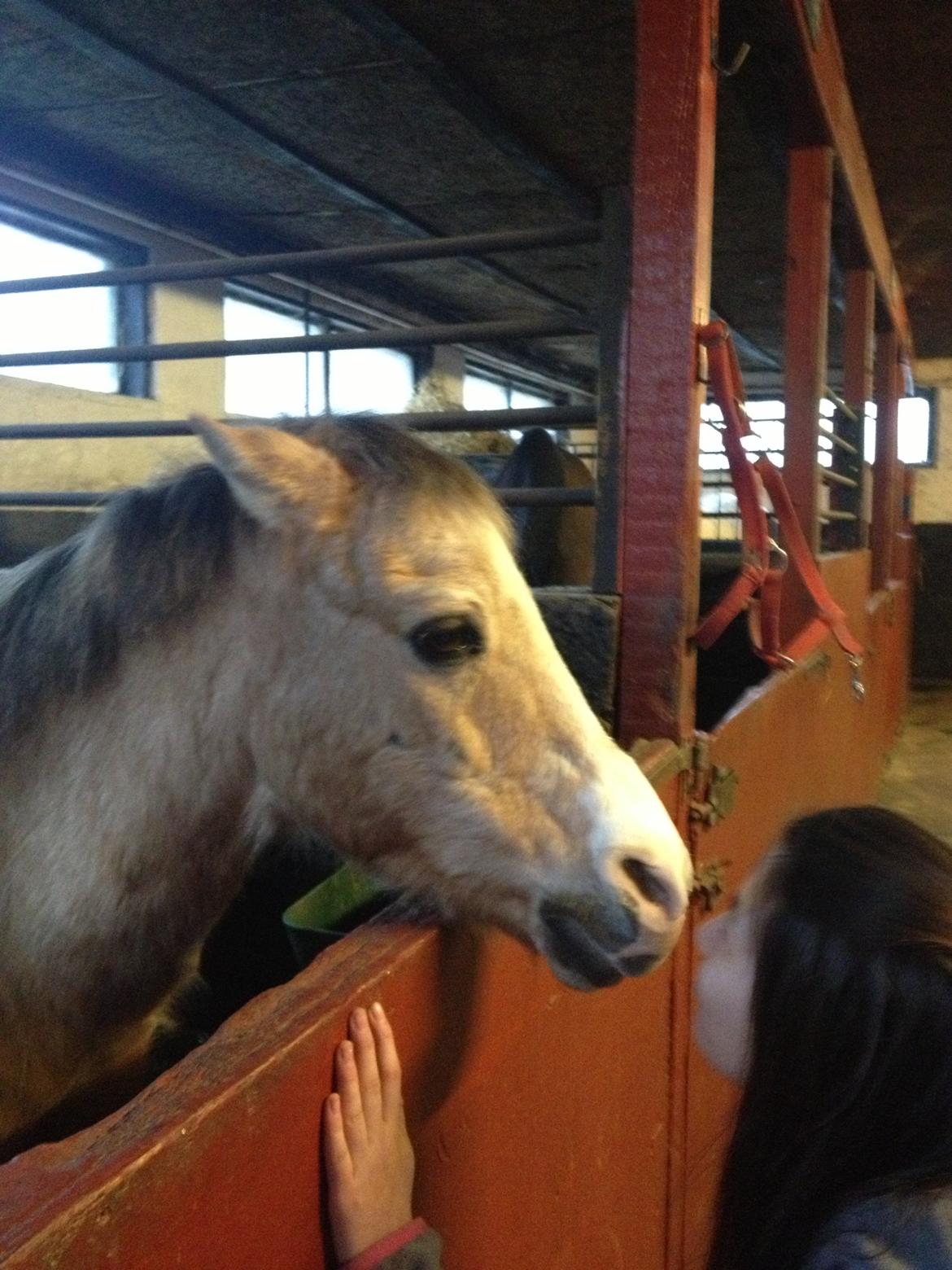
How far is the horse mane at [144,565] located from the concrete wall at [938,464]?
10686mm

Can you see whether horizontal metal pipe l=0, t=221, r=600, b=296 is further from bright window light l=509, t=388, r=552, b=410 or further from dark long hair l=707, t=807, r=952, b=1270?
bright window light l=509, t=388, r=552, b=410

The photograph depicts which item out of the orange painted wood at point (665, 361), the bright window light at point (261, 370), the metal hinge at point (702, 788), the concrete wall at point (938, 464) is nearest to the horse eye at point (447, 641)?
the metal hinge at point (702, 788)

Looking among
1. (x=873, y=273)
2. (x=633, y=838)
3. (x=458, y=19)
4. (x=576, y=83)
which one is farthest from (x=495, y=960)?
(x=873, y=273)

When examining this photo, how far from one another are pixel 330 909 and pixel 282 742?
417mm

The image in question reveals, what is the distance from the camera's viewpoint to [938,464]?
1089cm

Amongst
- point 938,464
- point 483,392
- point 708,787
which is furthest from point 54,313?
point 938,464

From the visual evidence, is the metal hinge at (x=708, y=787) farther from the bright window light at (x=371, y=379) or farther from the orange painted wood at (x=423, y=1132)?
the bright window light at (x=371, y=379)

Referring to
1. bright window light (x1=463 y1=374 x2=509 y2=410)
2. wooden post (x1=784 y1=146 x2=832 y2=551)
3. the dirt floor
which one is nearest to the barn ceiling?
wooden post (x1=784 y1=146 x2=832 y2=551)

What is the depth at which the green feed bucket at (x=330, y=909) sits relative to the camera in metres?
1.38

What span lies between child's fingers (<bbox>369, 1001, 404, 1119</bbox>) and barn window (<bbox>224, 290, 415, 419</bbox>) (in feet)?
16.6

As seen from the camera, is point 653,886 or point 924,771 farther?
point 924,771

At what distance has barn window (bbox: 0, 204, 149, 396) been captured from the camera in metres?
4.55

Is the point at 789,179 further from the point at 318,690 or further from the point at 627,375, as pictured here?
the point at 318,690

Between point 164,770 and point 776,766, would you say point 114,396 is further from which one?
point 164,770
